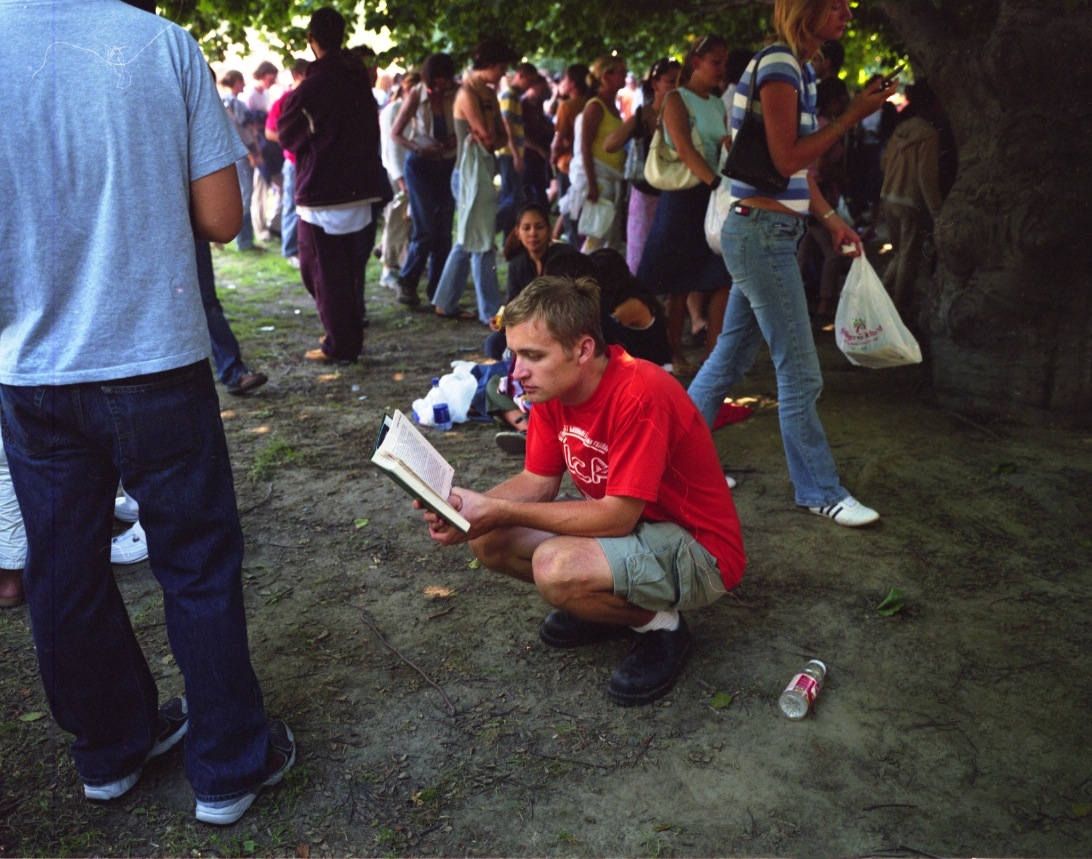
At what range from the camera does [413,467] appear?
2484 millimetres

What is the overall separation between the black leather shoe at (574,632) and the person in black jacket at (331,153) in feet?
12.9

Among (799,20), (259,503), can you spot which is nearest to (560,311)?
(799,20)

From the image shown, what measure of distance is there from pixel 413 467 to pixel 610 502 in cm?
66

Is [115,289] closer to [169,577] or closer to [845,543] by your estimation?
[169,577]

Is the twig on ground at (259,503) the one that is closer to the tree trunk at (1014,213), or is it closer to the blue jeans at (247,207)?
the tree trunk at (1014,213)

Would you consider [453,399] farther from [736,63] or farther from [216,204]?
[216,204]

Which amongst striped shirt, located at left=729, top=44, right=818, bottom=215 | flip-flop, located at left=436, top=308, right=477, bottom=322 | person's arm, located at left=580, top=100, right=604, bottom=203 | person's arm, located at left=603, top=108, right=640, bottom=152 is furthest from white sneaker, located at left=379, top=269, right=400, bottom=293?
striped shirt, located at left=729, top=44, right=818, bottom=215

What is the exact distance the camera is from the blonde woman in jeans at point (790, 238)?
375 centimetres

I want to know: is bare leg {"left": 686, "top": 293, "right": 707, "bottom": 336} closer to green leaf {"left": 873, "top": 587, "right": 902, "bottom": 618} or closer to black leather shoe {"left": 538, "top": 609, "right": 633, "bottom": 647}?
green leaf {"left": 873, "top": 587, "right": 902, "bottom": 618}

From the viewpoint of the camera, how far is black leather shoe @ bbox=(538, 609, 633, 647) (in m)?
3.35

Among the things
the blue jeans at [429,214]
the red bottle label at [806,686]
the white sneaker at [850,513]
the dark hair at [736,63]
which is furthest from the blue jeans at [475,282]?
the red bottle label at [806,686]

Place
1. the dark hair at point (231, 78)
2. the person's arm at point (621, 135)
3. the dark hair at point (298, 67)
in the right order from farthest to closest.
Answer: the dark hair at point (231, 78) < the dark hair at point (298, 67) < the person's arm at point (621, 135)

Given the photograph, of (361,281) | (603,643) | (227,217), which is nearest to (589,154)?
(361,281)

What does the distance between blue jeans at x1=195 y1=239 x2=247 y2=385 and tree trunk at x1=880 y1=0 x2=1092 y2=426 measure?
431 cm
